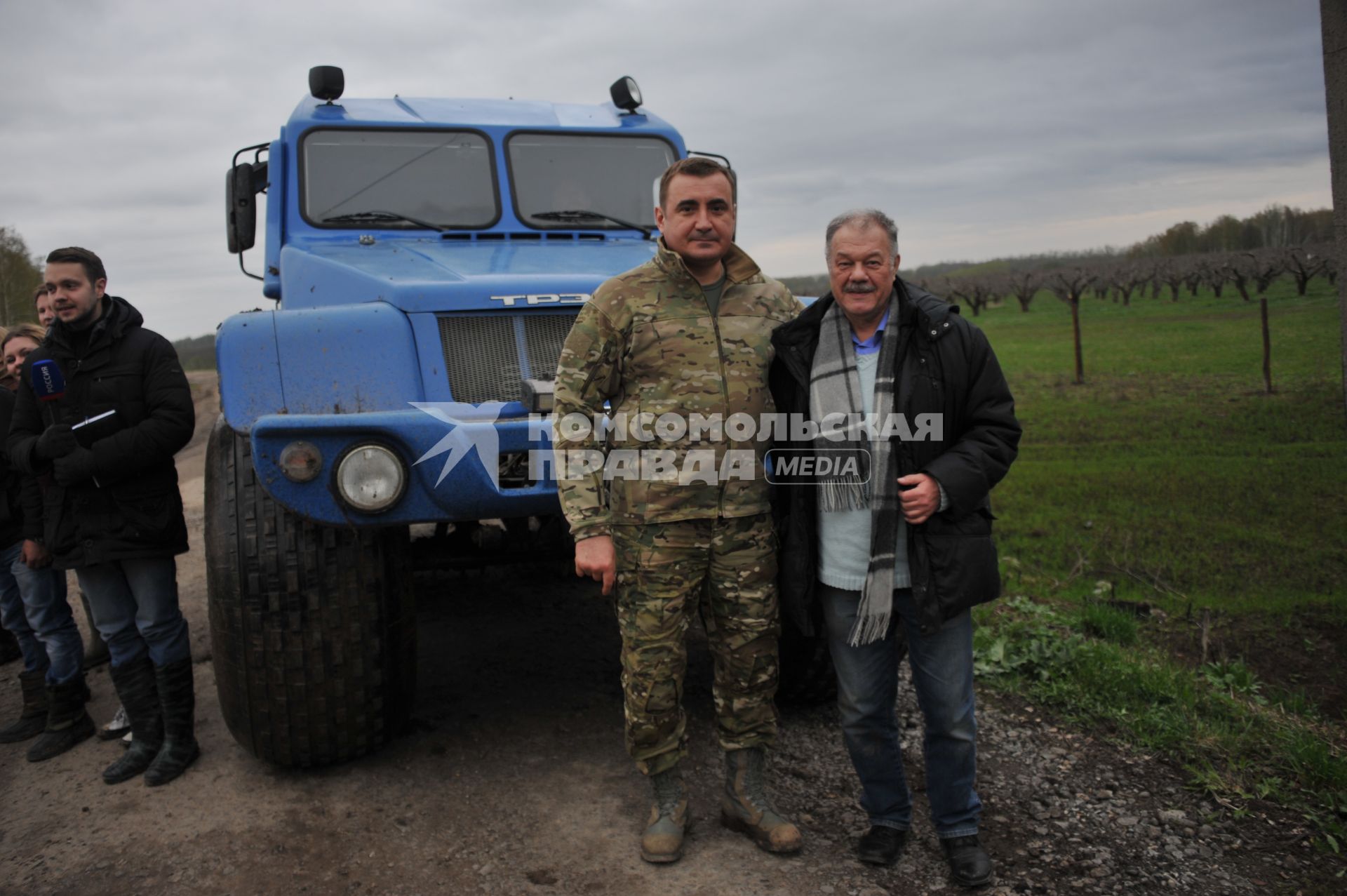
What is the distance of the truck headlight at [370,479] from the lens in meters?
2.78

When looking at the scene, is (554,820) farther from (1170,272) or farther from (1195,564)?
(1170,272)

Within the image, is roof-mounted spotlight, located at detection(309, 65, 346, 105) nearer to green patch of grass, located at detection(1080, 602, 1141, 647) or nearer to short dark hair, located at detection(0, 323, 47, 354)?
short dark hair, located at detection(0, 323, 47, 354)

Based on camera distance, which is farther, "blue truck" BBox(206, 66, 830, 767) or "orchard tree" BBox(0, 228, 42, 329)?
"orchard tree" BBox(0, 228, 42, 329)

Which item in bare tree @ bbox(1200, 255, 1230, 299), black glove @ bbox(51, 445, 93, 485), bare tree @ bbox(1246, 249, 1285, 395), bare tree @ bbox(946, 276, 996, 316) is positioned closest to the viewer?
black glove @ bbox(51, 445, 93, 485)

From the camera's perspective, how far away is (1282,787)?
2969 millimetres

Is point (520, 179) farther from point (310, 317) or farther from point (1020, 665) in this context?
point (1020, 665)

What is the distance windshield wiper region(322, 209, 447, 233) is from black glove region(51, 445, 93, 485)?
1480 millimetres

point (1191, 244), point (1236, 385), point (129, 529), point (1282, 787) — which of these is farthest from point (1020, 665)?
point (1191, 244)

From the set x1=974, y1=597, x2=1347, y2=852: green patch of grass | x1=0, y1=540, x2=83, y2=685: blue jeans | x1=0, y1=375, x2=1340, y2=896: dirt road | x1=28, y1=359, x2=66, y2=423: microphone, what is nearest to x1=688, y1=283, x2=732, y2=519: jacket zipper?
x1=0, y1=375, x2=1340, y2=896: dirt road

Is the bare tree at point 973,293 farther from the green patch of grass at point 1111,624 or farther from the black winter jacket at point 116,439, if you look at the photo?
the black winter jacket at point 116,439

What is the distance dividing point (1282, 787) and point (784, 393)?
6.37ft

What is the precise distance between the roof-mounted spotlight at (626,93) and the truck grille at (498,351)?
1968 millimetres

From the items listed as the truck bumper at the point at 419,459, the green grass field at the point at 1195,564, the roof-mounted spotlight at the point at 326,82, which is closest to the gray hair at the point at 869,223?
the truck bumper at the point at 419,459

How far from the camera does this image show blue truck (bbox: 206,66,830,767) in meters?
2.83
